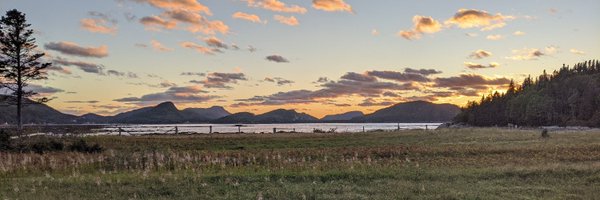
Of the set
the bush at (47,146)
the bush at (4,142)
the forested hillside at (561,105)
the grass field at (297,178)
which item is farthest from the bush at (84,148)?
the forested hillside at (561,105)

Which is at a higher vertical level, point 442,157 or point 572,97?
point 572,97

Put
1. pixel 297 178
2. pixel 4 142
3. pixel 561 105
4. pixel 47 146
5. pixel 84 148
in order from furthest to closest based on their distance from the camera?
pixel 561 105
pixel 84 148
pixel 47 146
pixel 4 142
pixel 297 178

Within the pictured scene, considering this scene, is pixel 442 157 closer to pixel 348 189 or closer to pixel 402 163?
pixel 402 163

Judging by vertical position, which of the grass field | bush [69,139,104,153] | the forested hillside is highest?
the forested hillside

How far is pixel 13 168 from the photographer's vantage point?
76.8 ft

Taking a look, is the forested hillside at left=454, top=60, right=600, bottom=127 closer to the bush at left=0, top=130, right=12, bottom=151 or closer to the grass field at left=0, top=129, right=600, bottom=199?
the grass field at left=0, top=129, right=600, bottom=199

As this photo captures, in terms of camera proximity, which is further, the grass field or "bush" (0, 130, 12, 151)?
"bush" (0, 130, 12, 151)

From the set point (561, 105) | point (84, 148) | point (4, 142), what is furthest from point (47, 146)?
point (561, 105)

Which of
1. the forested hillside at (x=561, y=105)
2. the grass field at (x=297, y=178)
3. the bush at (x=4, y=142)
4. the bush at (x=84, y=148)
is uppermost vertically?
the forested hillside at (x=561, y=105)

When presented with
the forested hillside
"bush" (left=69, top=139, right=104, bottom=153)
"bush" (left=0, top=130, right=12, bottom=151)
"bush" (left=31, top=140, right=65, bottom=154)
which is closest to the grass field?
"bush" (left=0, top=130, right=12, bottom=151)

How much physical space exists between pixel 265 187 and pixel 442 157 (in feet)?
47.9

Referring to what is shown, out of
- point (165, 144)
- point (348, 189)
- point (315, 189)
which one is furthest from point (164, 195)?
point (165, 144)

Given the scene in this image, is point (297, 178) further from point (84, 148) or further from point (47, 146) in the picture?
point (47, 146)

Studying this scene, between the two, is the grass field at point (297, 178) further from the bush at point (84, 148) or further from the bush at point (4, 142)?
the bush at point (84, 148)
